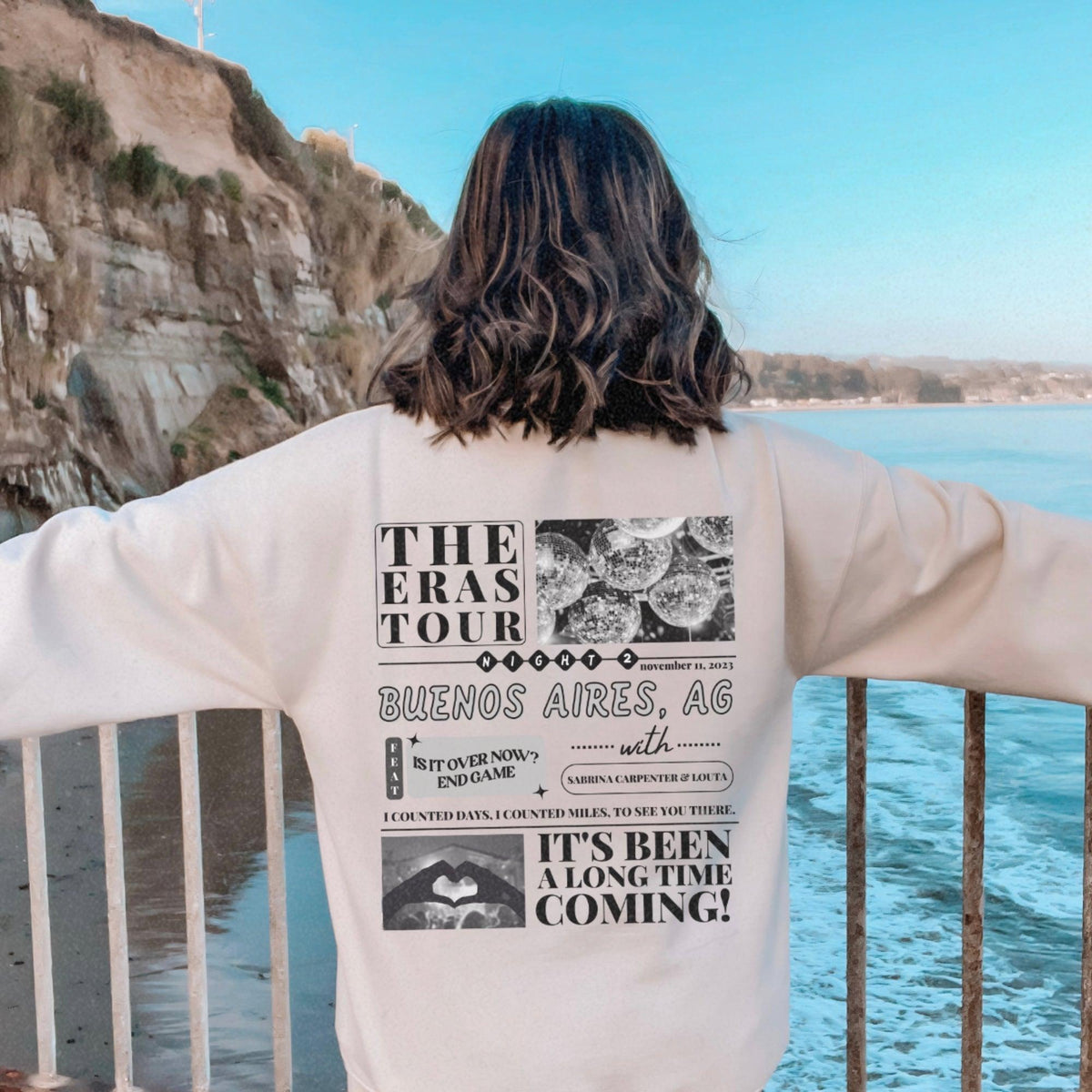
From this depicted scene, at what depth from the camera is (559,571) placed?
890 mm

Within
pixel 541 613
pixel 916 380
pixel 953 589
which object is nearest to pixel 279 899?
pixel 541 613

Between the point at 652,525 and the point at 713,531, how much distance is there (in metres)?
0.05

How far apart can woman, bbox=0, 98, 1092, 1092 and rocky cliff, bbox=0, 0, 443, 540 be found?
10.5m

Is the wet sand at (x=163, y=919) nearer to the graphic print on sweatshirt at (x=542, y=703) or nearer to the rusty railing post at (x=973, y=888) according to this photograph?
the graphic print on sweatshirt at (x=542, y=703)

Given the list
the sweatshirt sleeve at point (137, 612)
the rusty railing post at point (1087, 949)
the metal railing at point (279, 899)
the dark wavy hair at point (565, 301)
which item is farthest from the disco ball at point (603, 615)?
the rusty railing post at point (1087, 949)

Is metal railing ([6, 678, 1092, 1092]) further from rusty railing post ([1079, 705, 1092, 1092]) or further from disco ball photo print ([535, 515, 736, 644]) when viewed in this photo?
disco ball photo print ([535, 515, 736, 644])

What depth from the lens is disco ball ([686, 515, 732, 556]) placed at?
890mm

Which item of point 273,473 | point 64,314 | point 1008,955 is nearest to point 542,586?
point 273,473

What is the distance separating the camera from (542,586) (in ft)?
2.93

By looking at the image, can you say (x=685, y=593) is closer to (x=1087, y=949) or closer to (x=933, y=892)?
(x=1087, y=949)

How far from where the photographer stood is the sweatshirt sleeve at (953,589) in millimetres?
925

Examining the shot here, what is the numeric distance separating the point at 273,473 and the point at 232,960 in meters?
4.57

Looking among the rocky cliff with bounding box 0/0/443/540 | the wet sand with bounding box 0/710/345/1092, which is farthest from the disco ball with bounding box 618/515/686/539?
the rocky cliff with bounding box 0/0/443/540

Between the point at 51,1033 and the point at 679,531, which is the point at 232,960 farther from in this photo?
the point at 679,531
